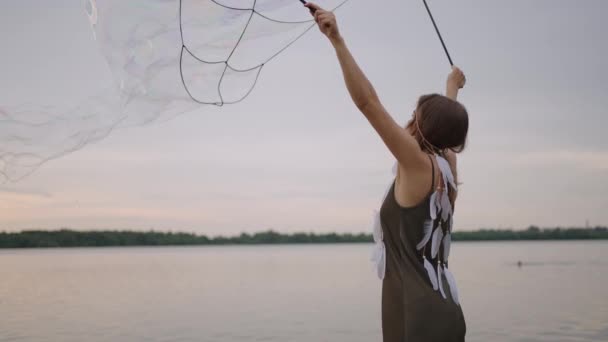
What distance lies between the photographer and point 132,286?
37.5 metres

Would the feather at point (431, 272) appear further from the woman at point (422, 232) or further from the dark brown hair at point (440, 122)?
the dark brown hair at point (440, 122)

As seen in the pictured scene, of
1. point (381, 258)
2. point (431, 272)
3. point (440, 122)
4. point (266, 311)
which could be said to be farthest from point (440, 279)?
point (266, 311)

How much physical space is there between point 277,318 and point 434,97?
68.5 feet

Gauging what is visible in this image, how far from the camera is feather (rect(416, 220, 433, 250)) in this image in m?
3.23

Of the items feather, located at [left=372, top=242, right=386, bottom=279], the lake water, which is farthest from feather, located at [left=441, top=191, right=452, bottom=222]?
the lake water

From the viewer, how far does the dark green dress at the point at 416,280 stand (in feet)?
10.4

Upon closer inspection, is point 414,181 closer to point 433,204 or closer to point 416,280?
point 433,204

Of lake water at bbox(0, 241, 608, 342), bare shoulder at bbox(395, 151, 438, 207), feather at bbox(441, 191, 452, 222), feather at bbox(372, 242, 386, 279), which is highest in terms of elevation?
bare shoulder at bbox(395, 151, 438, 207)

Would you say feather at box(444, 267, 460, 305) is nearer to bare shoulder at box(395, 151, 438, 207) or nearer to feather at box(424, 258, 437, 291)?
feather at box(424, 258, 437, 291)

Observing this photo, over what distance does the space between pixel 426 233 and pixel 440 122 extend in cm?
54

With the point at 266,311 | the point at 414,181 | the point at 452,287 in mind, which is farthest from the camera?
the point at 266,311

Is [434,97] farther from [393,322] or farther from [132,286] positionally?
[132,286]

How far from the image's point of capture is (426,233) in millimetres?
3246

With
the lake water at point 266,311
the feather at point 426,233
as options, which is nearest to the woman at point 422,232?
the feather at point 426,233
